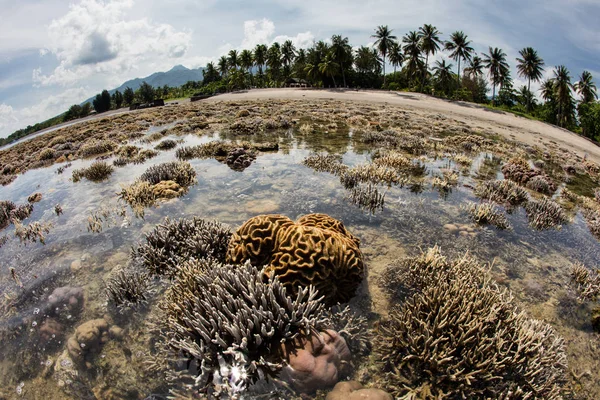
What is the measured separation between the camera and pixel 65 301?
4.76 m

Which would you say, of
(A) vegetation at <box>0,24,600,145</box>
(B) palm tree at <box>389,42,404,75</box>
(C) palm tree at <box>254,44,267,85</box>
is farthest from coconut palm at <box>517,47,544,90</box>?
(C) palm tree at <box>254,44,267,85</box>

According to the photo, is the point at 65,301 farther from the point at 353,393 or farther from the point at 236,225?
the point at 353,393

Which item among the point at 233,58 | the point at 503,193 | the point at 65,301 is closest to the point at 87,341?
the point at 65,301

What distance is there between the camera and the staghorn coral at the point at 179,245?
545 centimetres

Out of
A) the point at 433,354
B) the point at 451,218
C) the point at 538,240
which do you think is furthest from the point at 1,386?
the point at 538,240

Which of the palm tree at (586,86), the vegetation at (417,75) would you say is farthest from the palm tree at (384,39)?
the palm tree at (586,86)

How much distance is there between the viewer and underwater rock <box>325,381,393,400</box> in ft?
10.1

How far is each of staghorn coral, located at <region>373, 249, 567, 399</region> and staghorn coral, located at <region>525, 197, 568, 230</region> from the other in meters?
4.41

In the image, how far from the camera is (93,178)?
11.8 meters

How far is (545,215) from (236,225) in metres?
8.32

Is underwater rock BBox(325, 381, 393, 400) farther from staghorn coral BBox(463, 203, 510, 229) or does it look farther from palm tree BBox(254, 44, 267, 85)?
palm tree BBox(254, 44, 267, 85)

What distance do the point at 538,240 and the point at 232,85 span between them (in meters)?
77.8

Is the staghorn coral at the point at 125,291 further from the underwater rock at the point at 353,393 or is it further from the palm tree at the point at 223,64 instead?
the palm tree at the point at 223,64

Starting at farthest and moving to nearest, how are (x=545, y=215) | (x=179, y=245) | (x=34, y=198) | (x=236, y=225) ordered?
(x=34, y=198), (x=545, y=215), (x=236, y=225), (x=179, y=245)
